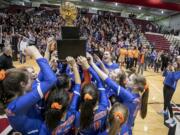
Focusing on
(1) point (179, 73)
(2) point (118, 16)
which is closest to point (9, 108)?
(1) point (179, 73)

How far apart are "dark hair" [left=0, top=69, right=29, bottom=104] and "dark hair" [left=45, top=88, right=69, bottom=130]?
0.27 m

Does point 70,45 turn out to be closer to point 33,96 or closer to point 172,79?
point 33,96

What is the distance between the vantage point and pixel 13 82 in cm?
245

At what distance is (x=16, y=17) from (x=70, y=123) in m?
24.9

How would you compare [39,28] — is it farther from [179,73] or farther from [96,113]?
[96,113]

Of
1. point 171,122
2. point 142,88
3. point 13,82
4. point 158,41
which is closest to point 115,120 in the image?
point 13,82

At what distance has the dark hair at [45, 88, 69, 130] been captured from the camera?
99.0 inches

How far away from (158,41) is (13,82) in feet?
87.3

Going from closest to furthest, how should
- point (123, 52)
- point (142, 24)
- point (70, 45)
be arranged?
point (70, 45) < point (123, 52) < point (142, 24)

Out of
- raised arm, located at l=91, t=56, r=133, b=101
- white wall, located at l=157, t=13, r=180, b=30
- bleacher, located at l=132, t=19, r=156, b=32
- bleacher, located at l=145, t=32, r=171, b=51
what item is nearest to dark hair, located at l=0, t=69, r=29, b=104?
raised arm, located at l=91, t=56, r=133, b=101

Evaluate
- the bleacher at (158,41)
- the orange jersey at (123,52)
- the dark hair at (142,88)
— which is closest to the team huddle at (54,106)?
the dark hair at (142,88)

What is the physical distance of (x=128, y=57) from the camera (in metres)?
17.0

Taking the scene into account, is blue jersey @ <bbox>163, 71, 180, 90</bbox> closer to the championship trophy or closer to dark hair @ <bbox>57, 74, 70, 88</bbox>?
the championship trophy

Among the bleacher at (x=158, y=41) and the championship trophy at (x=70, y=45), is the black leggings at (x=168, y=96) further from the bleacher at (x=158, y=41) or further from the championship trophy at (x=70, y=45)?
the bleacher at (x=158, y=41)
